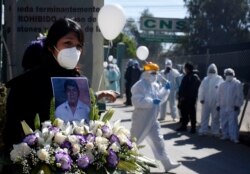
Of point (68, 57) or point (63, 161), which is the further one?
point (68, 57)

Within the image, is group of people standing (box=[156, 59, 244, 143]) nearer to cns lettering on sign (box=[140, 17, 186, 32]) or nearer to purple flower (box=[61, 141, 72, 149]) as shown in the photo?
purple flower (box=[61, 141, 72, 149])

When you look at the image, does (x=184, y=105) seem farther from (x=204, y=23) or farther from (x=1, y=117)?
(x=204, y=23)

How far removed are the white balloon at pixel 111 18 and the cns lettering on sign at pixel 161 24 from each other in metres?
23.9

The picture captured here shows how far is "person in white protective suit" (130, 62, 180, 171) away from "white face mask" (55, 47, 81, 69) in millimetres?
5755

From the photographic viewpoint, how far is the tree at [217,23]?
54781mm

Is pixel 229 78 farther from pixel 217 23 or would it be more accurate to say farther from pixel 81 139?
pixel 217 23

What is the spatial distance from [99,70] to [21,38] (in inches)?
34.8

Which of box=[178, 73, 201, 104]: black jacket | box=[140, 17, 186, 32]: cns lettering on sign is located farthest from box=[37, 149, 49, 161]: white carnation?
box=[140, 17, 186, 32]: cns lettering on sign

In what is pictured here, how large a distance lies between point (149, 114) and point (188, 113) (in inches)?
234

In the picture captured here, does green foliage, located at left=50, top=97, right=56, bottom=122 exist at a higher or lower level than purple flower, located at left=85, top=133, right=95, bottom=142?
higher

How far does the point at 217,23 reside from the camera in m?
55.6

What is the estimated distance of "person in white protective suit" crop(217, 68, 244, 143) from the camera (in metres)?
12.8

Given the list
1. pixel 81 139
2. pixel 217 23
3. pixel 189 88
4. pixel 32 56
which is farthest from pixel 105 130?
pixel 217 23

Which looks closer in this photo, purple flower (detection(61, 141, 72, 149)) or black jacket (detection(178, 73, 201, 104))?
purple flower (detection(61, 141, 72, 149))
